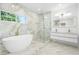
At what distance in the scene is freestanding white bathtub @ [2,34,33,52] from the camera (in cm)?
195

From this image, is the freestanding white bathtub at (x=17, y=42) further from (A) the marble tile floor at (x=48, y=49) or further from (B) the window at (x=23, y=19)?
(B) the window at (x=23, y=19)

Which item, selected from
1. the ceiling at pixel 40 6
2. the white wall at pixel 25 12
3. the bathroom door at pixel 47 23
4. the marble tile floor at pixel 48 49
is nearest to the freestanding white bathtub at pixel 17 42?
the marble tile floor at pixel 48 49

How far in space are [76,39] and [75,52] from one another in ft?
0.76

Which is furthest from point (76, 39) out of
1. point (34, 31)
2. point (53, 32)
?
point (34, 31)

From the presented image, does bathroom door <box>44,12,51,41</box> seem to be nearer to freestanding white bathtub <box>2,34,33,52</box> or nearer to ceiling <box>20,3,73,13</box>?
ceiling <box>20,3,73,13</box>

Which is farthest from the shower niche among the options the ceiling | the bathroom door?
the ceiling

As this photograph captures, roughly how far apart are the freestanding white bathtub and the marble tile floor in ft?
0.25

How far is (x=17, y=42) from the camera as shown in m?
2.00

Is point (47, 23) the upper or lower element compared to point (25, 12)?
lower

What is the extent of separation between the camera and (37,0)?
203 cm

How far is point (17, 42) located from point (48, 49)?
0.56 m

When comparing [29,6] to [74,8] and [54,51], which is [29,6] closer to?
[74,8]

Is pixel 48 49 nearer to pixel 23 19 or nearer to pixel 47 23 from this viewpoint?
pixel 47 23

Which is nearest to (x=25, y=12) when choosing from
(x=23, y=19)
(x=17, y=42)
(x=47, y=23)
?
(x=23, y=19)
